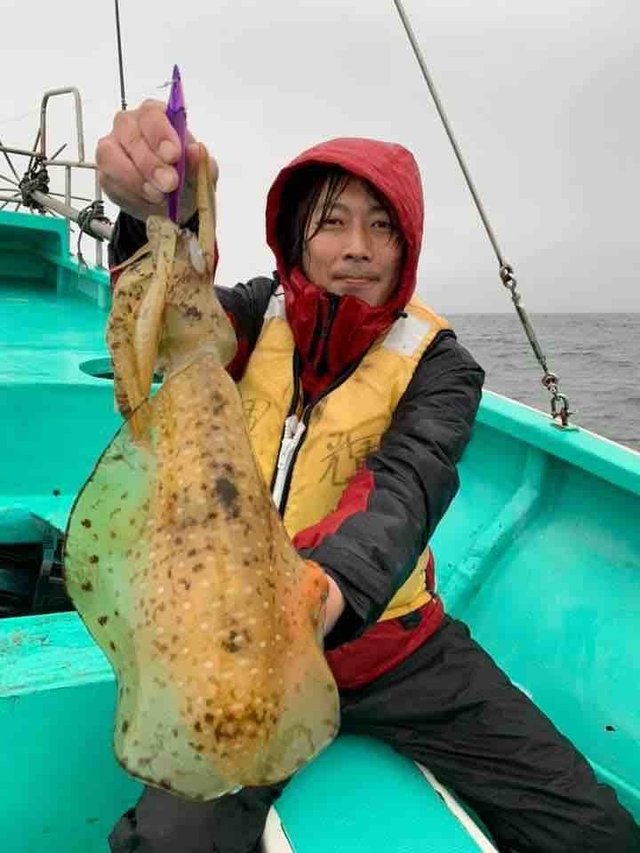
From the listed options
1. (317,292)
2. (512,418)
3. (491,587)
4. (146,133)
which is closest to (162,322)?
(146,133)

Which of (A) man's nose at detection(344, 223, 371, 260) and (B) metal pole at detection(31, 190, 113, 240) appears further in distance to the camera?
(B) metal pole at detection(31, 190, 113, 240)

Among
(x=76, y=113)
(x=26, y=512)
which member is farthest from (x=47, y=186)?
(x=26, y=512)

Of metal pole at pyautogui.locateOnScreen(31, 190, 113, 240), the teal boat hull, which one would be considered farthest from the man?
metal pole at pyautogui.locateOnScreen(31, 190, 113, 240)

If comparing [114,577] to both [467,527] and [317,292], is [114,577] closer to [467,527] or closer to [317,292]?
[317,292]

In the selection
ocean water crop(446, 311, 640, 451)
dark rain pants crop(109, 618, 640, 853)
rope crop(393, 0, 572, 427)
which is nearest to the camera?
dark rain pants crop(109, 618, 640, 853)

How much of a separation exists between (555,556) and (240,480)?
7.63 ft

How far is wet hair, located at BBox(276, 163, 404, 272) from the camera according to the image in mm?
2291

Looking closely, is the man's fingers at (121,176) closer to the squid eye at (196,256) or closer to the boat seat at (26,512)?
the squid eye at (196,256)

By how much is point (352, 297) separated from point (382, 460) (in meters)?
0.51

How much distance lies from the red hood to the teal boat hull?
1015 mm

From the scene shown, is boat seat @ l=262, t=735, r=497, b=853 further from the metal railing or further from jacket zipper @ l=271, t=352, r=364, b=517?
the metal railing

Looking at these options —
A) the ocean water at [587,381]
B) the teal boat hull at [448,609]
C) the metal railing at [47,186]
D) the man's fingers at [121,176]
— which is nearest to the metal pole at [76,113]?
the metal railing at [47,186]

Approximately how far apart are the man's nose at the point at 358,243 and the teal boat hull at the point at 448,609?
124 centimetres

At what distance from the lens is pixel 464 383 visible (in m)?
2.32
